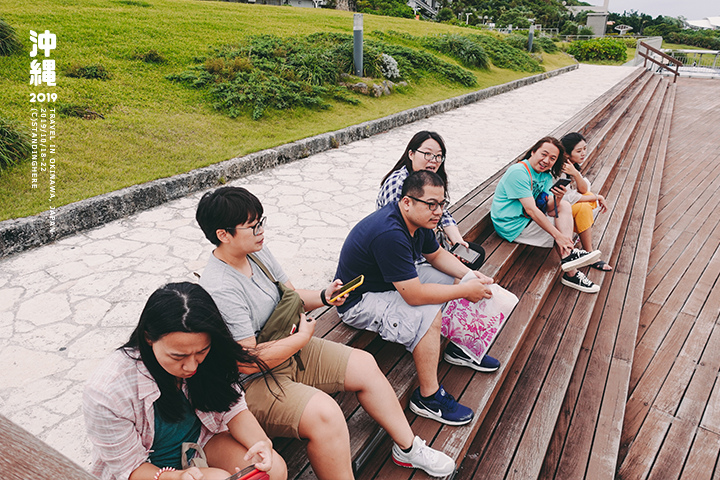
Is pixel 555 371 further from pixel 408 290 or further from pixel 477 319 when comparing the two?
pixel 408 290

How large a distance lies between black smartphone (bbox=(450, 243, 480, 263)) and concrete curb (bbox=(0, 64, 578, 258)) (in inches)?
123

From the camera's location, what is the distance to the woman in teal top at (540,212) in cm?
369

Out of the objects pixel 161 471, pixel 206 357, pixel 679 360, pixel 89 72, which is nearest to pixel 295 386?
pixel 206 357

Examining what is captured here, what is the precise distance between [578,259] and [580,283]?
293mm

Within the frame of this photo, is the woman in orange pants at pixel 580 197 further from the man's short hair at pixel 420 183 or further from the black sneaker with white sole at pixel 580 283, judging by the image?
the man's short hair at pixel 420 183

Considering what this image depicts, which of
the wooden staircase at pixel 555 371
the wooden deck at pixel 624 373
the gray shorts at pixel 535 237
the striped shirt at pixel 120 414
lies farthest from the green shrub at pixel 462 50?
the striped shirt at pixel 120 414

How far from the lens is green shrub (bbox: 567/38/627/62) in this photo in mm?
26312

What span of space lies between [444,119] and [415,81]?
7.71 feet

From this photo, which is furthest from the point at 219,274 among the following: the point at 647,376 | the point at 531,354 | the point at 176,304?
the point at 647,376

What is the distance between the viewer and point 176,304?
1.40 metres

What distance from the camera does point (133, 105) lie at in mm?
6230

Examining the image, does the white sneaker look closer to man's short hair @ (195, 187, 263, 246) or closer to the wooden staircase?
the wooden staircase

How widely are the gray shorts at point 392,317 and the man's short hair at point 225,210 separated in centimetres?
86

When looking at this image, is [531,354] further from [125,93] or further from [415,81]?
[415,81]
